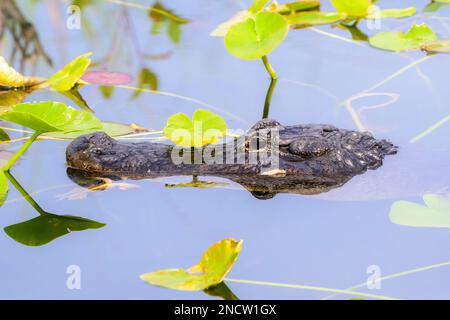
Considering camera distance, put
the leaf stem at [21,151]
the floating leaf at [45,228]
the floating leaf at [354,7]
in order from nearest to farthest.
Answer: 1. the floating leaf at [45,228]
2. the leaf stem at [21,151]
3. the floating leaf at [354,7]

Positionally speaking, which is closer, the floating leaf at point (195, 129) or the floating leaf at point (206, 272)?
the floating leaf at point (206, 272)

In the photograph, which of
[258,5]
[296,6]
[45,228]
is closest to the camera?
[45,228]

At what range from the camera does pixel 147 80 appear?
480 cm

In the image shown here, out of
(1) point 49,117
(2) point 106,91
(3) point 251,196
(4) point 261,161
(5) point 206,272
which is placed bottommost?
(5) point 206,272

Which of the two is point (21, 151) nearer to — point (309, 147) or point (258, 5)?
point (309, 147)

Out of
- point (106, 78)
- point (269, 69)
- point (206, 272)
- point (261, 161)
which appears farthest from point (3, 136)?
point (206, 272)

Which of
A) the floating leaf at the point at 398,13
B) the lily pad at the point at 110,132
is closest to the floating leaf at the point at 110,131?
the lily pad at the point at 110,132

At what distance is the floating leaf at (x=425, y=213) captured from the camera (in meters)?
3.29

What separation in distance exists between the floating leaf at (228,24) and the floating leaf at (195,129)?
1739mm

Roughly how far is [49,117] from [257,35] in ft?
4.40

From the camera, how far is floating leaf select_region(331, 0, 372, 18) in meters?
5.43

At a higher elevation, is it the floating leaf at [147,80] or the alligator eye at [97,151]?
the floating leaf at [147,80]

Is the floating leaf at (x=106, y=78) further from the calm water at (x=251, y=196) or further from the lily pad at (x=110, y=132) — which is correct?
the lily pad at (x=110, y=132)
